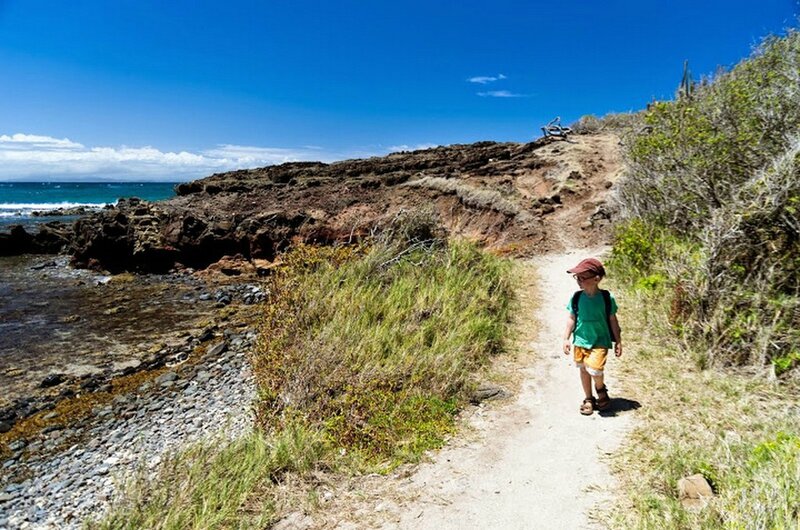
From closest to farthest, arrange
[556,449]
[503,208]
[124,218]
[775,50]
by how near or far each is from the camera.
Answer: [556,449], [775,50], [503,208], [124,218]

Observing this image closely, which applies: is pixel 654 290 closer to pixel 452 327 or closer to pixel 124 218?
pixel 452 327

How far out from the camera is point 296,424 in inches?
193

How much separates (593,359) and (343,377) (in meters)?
2.83

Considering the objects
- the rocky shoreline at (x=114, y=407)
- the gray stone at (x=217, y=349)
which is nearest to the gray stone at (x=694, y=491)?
the rocky shoreline at (x=114, y=407)

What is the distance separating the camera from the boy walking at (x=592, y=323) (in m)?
4.86

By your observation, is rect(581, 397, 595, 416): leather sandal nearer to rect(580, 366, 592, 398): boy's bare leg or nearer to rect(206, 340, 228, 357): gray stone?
rect(580, 366, 592, 398): boy's bare leg

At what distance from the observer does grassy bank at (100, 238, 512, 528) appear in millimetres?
4031

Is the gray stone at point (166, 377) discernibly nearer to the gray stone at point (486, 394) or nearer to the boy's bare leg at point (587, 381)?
the gray stone at point (486, 394)

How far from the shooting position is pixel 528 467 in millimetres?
4289

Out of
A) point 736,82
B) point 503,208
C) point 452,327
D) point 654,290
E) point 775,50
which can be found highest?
point 775,50

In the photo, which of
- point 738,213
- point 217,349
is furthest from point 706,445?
point 217,349

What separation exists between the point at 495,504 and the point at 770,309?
4107 millimetres

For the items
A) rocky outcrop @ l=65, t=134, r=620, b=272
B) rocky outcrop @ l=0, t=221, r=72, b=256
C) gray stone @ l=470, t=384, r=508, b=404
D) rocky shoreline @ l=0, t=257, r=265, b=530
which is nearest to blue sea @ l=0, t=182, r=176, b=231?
rocky outcrop @ l=0, t=221, r=72, b=256

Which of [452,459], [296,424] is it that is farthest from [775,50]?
[296,424]
